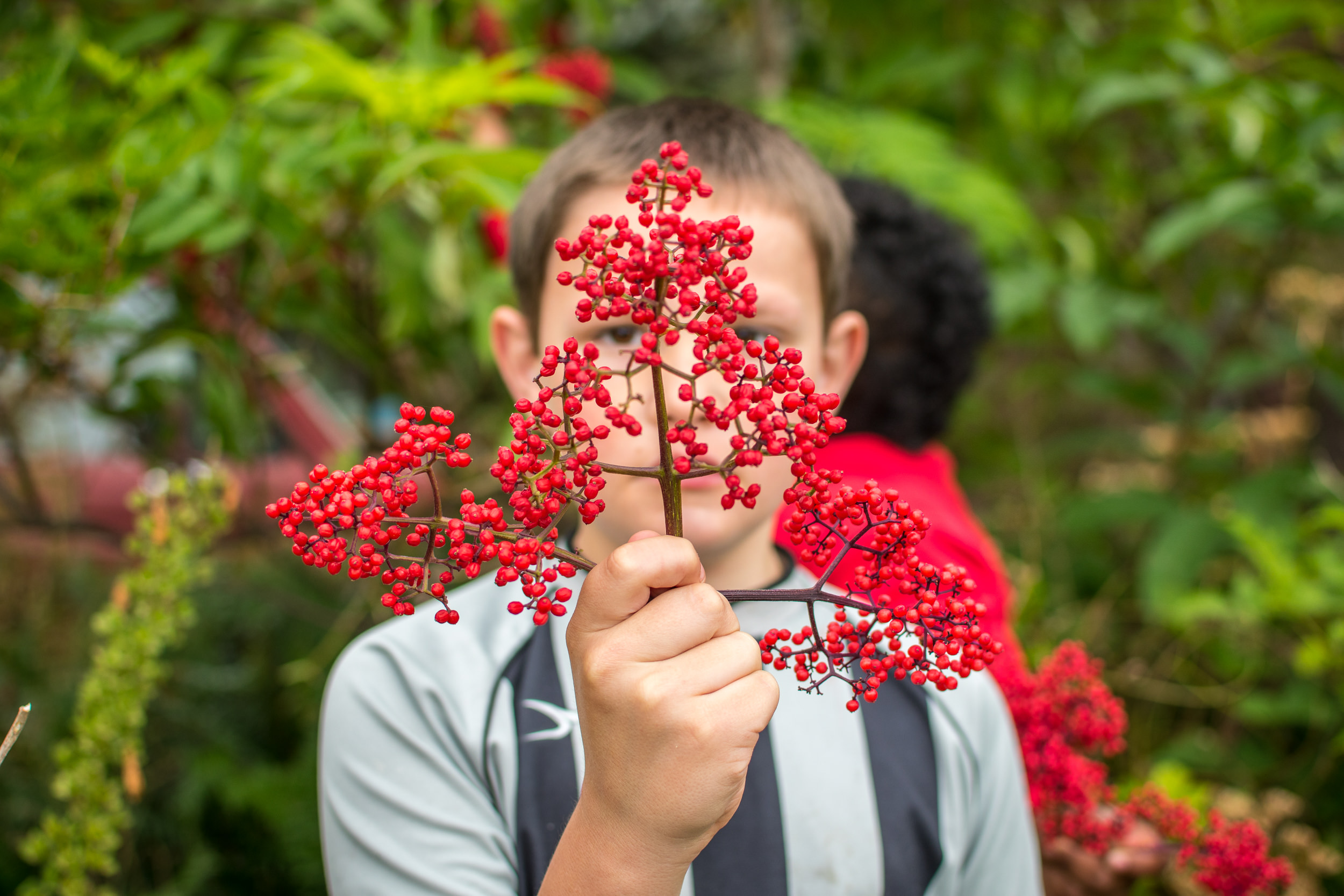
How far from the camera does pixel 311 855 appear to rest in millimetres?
2209

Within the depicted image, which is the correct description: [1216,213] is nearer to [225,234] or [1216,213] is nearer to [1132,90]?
[1132,90]

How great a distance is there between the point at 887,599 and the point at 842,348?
2.39 ft

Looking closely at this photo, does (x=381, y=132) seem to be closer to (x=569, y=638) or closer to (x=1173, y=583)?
(x=569, y=638)

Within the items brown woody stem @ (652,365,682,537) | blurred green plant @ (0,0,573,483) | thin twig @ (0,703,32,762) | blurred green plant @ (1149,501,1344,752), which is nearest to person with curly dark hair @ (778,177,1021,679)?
blurred green plant @ (1149,501,1344,752)

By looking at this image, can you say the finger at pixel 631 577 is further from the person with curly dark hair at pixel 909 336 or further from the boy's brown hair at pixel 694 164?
the person with curly dark hair at pixel 909 336

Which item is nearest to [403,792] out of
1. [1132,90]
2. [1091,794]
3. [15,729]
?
[15,729]

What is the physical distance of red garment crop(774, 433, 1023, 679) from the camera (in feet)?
5.68

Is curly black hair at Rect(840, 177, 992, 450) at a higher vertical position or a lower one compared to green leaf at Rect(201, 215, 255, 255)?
lower

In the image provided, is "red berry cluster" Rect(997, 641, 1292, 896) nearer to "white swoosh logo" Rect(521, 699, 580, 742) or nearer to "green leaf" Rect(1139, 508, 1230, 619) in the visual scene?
"white swoosh logo" Rect(521, 699, 580, 742)

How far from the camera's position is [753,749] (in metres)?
0.86

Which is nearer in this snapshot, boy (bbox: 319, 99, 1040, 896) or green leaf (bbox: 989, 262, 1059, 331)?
boy (bbox: 319, 99, 1040, 896)

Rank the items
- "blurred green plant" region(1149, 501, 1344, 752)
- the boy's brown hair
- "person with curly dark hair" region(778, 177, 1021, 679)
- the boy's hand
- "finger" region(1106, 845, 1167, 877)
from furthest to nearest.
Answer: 1. "person with curly dark hair" region(778, 177, 1021, 679)
2. "blurred green plant" region(1149, 501, 1344, 752)
3. "finger" region(1106, 845, 1167, 877)
4. the boy's brown hair
5. the boy's hand

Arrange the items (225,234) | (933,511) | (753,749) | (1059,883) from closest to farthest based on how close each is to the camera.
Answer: (753,749) < (1059,883) < (225,234) < (933,511)

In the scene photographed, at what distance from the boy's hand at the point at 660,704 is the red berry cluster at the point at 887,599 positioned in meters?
0.06
